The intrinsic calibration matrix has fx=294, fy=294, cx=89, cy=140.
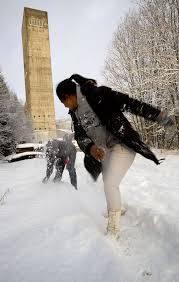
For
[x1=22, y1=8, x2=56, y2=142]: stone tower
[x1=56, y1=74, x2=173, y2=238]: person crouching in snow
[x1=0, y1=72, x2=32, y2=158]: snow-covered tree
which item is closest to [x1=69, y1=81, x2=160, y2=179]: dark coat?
[x1=56, y1=74, x2=173, y2=238]: person crouching in snow

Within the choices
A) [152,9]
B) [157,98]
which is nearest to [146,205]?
[157,98]

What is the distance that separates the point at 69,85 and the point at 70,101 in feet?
0.56

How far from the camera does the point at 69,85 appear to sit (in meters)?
3.13

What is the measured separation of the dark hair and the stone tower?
2727 inches

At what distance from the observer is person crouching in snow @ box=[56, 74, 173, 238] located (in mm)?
3041

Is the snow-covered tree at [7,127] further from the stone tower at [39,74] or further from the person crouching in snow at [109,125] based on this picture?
the stone tower at [39,74]

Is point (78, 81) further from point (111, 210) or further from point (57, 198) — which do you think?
point (57, 198)

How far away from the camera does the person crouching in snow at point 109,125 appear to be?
120 inches

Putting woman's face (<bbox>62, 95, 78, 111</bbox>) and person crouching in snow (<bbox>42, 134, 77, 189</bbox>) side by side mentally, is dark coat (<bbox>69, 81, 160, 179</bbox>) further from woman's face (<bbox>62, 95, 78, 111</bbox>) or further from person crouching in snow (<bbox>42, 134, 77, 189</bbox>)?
person crouching in snow (<bbox>42, 134, 77, 189</bbox>)

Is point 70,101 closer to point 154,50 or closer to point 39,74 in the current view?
point 154,50

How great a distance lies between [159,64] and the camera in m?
14.4

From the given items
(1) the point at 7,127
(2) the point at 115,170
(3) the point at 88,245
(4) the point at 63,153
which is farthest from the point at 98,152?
(1) the point at 7,127

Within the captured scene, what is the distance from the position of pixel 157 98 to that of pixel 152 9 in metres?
4.61

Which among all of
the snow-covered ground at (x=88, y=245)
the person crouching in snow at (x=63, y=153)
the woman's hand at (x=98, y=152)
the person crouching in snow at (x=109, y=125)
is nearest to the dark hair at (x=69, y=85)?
the person crouching in snow at (x=109, y=125)
